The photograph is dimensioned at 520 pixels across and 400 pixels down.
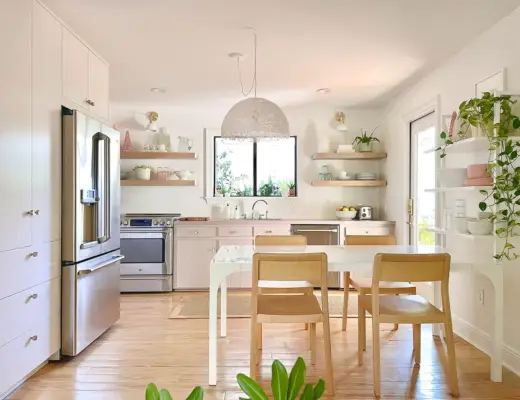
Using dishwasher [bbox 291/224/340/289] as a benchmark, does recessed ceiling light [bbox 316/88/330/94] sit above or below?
above

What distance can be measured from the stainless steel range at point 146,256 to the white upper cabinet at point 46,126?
2.29 meters

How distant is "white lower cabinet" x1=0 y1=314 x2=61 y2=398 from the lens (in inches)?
89.5

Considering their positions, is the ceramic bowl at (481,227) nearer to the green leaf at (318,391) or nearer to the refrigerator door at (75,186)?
the green leaf at (318,391)

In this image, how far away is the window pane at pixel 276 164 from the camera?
5.85 meters

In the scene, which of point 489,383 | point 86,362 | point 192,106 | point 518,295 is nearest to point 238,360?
point 86,362

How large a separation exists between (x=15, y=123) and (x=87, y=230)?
3.17 ft

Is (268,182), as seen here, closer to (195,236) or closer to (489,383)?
(195,236)

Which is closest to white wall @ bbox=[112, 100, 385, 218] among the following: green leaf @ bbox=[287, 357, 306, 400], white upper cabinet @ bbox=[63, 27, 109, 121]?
white upper cabinet @ bbox=[63, 27, 109, 121]

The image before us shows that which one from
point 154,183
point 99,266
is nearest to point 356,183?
point 154,183

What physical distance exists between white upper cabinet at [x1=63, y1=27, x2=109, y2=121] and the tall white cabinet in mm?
17

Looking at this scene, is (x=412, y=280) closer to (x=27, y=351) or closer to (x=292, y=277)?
(x=292, y=277)

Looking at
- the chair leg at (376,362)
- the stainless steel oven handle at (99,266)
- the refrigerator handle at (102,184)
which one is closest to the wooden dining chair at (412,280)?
the chair leg at (376,362)

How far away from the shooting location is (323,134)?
580 centimetres

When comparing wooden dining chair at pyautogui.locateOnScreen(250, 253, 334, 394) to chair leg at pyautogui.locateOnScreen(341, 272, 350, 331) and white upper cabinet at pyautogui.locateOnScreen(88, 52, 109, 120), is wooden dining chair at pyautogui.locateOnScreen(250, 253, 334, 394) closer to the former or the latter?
chair leg at pyautogui.locateOnScreen(341, 272, 350, 331)
